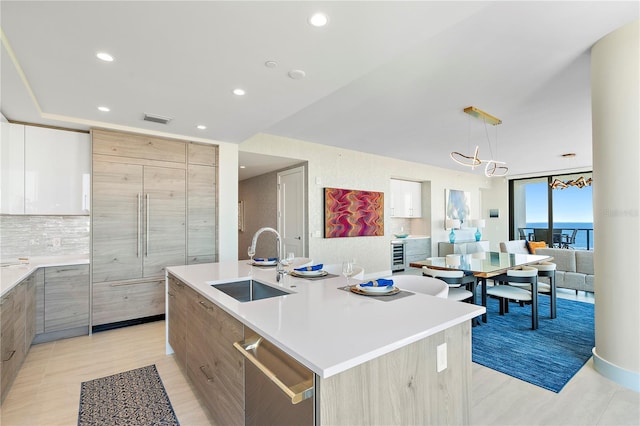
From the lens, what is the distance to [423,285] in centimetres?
221

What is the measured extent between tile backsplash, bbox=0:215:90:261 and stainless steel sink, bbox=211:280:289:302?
2859 millimetres

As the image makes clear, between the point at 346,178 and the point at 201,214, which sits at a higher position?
the point at 346,178

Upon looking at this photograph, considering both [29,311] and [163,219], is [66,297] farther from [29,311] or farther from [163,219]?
[163,219]

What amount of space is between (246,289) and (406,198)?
6.16 m

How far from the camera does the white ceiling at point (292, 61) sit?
1721 millimetres

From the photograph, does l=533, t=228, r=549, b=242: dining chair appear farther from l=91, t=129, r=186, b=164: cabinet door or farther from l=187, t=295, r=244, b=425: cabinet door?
l=187, t=295, r=244, b=425: cabinet door

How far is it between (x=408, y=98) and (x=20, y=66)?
3.47 meters

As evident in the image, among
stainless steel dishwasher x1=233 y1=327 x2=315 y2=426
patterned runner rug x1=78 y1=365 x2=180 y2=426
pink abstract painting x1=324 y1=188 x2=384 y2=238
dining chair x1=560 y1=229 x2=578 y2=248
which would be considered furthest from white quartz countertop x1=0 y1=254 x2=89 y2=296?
dining chair x1=560 y1=229 x2=578 y2=248

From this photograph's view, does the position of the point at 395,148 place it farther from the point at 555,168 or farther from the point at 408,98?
the point at 555,168

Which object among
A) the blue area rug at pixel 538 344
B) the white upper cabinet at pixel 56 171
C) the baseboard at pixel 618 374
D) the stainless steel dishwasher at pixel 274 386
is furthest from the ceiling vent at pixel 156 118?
the baseboard at pixel 618 374

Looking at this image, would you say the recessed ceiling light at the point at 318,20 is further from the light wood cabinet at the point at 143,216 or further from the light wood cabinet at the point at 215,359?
the light wood cabinet at the point at 143,216

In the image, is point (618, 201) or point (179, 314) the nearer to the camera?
point (618, 201)

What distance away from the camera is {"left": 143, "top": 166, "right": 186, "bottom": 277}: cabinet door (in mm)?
3803

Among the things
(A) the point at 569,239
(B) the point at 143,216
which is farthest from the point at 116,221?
(A) the point at 569,239
